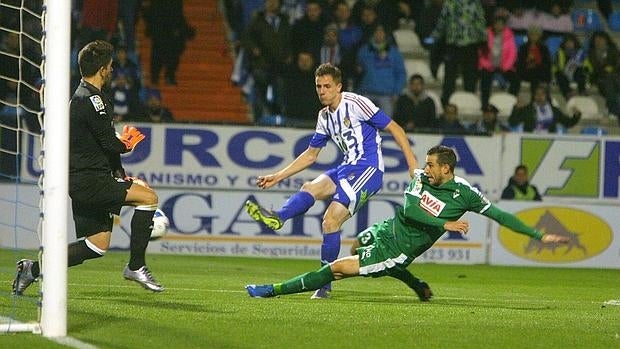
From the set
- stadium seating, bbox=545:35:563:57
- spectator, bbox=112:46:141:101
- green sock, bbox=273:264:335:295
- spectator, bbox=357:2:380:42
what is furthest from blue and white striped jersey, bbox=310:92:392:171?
stadium seating, bbox=545:35:563:57

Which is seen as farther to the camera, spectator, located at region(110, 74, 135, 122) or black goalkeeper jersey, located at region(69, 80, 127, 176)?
spectator, located at region(110, 74, 135, 122)

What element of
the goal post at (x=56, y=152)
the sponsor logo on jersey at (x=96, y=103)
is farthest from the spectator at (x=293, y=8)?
the goal post at (x=56, y=152)

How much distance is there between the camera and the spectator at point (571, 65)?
67.4 feet

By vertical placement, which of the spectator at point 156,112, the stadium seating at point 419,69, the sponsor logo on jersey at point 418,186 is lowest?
the spectator at point 156,112

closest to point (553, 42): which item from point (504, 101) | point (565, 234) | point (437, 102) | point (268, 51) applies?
point (504, 101)

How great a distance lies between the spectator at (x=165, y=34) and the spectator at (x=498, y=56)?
4.89 m

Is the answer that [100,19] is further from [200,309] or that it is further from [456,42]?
[200,309]

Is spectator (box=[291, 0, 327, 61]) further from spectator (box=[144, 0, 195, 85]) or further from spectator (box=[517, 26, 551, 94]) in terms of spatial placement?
spectator (box=[517, 26, 551, 94])

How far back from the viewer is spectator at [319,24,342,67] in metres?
18.8

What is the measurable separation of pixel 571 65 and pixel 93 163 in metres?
13.0

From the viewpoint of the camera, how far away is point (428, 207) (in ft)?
31.0

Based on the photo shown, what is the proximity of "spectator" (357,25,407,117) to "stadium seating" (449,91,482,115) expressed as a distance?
118cm

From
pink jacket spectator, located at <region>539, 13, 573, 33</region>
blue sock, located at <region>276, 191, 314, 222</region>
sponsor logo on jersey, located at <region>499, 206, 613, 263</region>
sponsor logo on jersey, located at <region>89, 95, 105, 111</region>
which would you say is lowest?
sponsor logo on jersey, located at <region>499, 206, 613, 263</region>

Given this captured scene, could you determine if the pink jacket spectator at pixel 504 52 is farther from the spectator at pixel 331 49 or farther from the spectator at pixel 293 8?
the spectator at pixel 293 8
